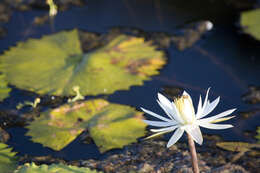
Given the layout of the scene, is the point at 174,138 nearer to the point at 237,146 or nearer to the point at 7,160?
the point at 237,146

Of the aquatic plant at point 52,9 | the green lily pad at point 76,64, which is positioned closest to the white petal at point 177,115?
the green lily pad at point 76,64

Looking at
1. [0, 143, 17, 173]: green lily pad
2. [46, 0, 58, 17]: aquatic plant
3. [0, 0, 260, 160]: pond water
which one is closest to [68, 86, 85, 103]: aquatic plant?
[0, 0, 260, 160]: pond water

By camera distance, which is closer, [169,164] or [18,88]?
[169,164]

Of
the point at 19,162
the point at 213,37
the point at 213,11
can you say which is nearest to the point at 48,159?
the point at 19,162

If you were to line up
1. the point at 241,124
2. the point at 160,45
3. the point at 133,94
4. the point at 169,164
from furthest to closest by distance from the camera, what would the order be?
the point at 160,45 → the point at 133,94 → the point at 241,124 → the point at 169,164

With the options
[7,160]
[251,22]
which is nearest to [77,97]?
[7,160]

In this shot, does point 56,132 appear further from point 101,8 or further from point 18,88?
point 101,8
